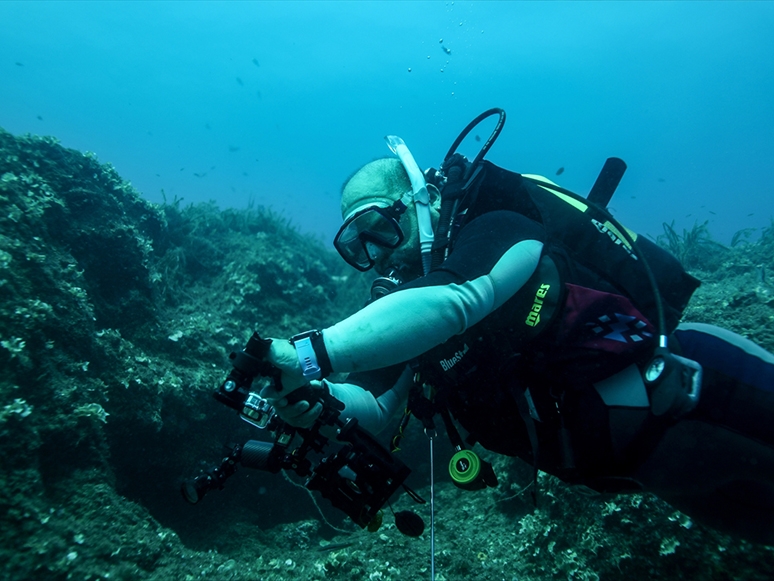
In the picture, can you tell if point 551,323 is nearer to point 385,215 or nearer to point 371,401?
point 385,215

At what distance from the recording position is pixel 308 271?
8.55 m

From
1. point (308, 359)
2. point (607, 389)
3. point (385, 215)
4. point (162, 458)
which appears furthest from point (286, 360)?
point (162, 458)

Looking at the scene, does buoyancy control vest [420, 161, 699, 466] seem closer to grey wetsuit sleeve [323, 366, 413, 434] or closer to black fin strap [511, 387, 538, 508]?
black fin strap [511, 387, 538, 508]

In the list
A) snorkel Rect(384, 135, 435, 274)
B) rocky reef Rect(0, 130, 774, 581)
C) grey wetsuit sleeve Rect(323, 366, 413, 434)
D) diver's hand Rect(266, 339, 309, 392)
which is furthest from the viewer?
rocky reef Rect(0, 130, 774, 581)

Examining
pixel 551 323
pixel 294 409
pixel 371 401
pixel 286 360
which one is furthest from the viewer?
pixel 371 401

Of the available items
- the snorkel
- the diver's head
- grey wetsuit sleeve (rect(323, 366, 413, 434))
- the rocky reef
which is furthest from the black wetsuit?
the rocky reef

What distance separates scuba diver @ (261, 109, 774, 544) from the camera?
174cm

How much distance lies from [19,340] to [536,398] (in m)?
4.13

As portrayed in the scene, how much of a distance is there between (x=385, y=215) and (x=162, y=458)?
412 cm

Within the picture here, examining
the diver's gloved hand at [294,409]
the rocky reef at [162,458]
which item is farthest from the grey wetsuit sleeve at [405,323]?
the rocky reef at [162,458]

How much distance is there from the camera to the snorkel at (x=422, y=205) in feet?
8.42

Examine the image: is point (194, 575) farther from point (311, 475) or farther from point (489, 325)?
point (489, 325)

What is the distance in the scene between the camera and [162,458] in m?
4.70

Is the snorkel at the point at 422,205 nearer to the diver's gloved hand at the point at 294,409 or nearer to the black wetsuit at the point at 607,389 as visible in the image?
the black wetsuit at the point at 607,389
